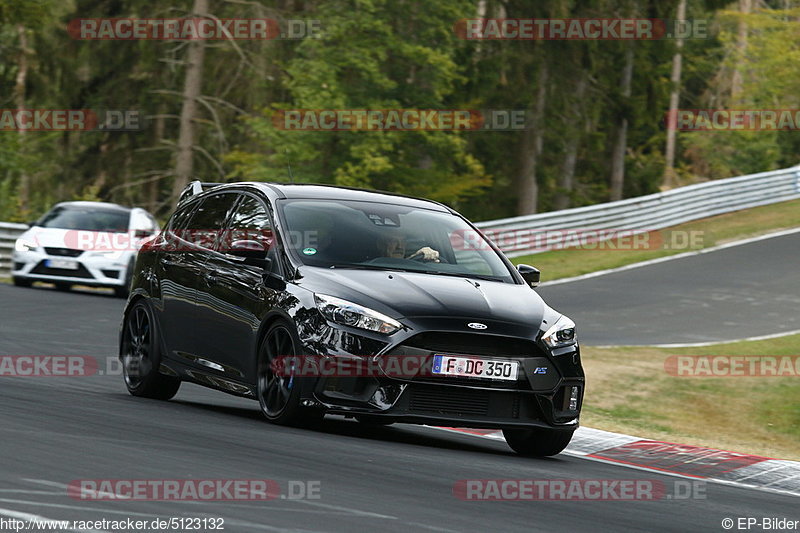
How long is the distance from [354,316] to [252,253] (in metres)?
1.19

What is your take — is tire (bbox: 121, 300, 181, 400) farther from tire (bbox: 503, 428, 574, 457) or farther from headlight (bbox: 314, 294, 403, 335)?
tire (bbox: 503, 428, 574, 457)

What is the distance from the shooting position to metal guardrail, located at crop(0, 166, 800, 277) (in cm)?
3247

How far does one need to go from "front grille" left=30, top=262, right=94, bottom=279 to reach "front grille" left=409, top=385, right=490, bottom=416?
1604 cm

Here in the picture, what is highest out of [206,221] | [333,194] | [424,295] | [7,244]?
[333,194]

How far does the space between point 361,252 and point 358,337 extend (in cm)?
109

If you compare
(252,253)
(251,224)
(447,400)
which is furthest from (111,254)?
(447,400)

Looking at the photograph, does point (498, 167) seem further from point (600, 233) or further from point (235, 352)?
point (235, 352)

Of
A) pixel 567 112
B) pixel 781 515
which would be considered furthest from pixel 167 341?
pixel 567 112

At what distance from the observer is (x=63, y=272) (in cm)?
2430

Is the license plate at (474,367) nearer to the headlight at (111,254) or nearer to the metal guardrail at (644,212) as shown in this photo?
the headlight at (111,254)

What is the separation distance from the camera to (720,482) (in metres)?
9.43

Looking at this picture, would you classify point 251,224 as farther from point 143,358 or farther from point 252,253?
point 143,358

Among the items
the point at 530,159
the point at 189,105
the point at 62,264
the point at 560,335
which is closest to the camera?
the point at 560,335

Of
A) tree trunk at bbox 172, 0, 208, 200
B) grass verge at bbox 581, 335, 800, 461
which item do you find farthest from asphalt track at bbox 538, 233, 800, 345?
tree trunk at bbox 172, 0, 208, 200
